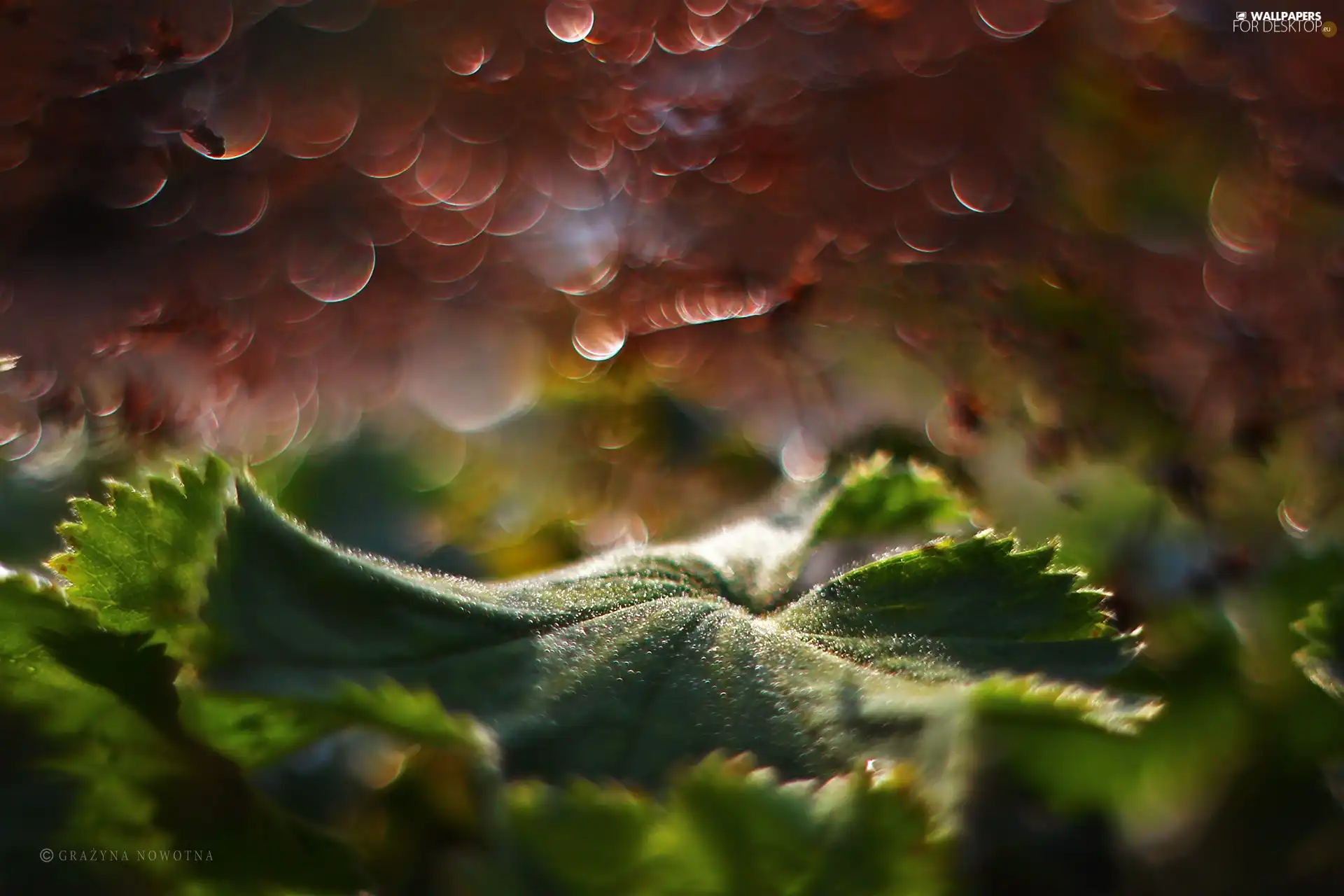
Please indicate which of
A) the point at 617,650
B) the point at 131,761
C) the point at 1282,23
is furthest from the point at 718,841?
the point at 1282,23

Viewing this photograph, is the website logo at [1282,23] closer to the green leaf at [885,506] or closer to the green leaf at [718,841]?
the green leaf at [885,506]

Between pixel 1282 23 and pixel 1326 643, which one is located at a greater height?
pixel 1282 23

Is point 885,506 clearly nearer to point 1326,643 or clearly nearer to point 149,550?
point 1326,643

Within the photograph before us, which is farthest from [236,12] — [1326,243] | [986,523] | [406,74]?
[1326,243]

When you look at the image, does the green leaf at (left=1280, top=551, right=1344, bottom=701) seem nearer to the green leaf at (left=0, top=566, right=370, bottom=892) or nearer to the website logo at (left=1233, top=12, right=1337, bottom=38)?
the green leaf at (left=0, top=566, right=370, bottom=892)

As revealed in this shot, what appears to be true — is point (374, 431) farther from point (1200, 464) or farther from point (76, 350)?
point (1200, 464)
